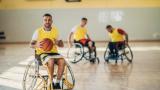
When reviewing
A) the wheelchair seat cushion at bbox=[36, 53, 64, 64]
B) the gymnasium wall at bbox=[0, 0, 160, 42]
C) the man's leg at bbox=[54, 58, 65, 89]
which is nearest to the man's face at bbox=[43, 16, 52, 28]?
the wheelchair seat cushion at bbox=[36, 53, 64, 64]

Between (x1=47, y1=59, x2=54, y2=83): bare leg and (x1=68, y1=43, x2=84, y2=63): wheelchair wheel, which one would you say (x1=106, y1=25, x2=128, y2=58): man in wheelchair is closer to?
(x1=68, y1=43, x2=84, y2=63): wheelchair wheel

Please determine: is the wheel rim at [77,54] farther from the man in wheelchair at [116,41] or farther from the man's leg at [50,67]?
the man's leg at [50,67]

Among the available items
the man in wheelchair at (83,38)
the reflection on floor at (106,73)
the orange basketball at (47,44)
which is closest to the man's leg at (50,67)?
the orange basketball at (47,44)

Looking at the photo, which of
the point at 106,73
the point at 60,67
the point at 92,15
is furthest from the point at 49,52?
the point at 92,15

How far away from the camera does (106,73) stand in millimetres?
7250

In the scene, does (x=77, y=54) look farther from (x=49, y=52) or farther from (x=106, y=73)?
(x=49, y=52)

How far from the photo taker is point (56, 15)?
14195 mm

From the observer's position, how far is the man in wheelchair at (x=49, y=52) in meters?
5.13

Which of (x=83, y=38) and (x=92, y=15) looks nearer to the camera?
(x=83, y=38)

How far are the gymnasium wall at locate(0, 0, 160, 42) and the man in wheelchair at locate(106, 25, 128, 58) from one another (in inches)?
219

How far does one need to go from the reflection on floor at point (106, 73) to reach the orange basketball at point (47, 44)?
2.86 feet

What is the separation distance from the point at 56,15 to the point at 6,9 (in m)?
1.86

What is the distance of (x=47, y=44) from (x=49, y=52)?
4.8 inches

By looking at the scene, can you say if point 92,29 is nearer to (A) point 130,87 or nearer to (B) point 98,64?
(B) point 98,64
